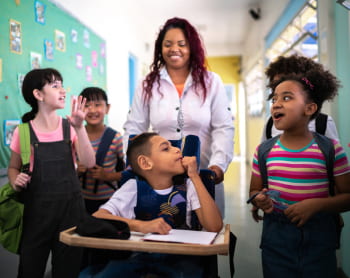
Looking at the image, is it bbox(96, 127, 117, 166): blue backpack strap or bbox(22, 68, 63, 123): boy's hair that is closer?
bbox(22, 68, 63, 123): boy's hair

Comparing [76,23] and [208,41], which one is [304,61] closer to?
[76,23]

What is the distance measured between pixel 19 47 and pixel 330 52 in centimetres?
227

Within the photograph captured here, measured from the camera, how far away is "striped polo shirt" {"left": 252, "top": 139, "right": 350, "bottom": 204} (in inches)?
51.4

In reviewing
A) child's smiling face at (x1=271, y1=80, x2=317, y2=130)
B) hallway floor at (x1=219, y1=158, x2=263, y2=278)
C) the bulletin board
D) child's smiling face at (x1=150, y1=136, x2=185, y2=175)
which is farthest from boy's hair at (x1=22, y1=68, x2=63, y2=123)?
hallway floor at (x1=219, y1=158, x2=263, y2=278)

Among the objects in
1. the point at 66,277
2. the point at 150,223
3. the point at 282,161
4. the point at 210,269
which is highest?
the point at 282,161

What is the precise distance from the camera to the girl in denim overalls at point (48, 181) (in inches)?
65.6

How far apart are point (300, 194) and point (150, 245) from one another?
677 mm

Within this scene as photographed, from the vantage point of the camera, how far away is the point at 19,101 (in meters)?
2.32

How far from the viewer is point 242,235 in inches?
126

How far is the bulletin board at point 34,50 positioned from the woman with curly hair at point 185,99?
3.04 feet

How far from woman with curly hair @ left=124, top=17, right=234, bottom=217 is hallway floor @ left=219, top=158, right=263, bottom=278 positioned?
84 cm

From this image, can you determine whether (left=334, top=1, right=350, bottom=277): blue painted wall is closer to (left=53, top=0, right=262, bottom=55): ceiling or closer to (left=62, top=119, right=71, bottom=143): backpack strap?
(left=62, top=119, right=71, bottom=143): backpack strap

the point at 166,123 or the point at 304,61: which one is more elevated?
the point at 304,61

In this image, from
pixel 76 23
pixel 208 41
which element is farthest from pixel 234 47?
pixel 76 23
